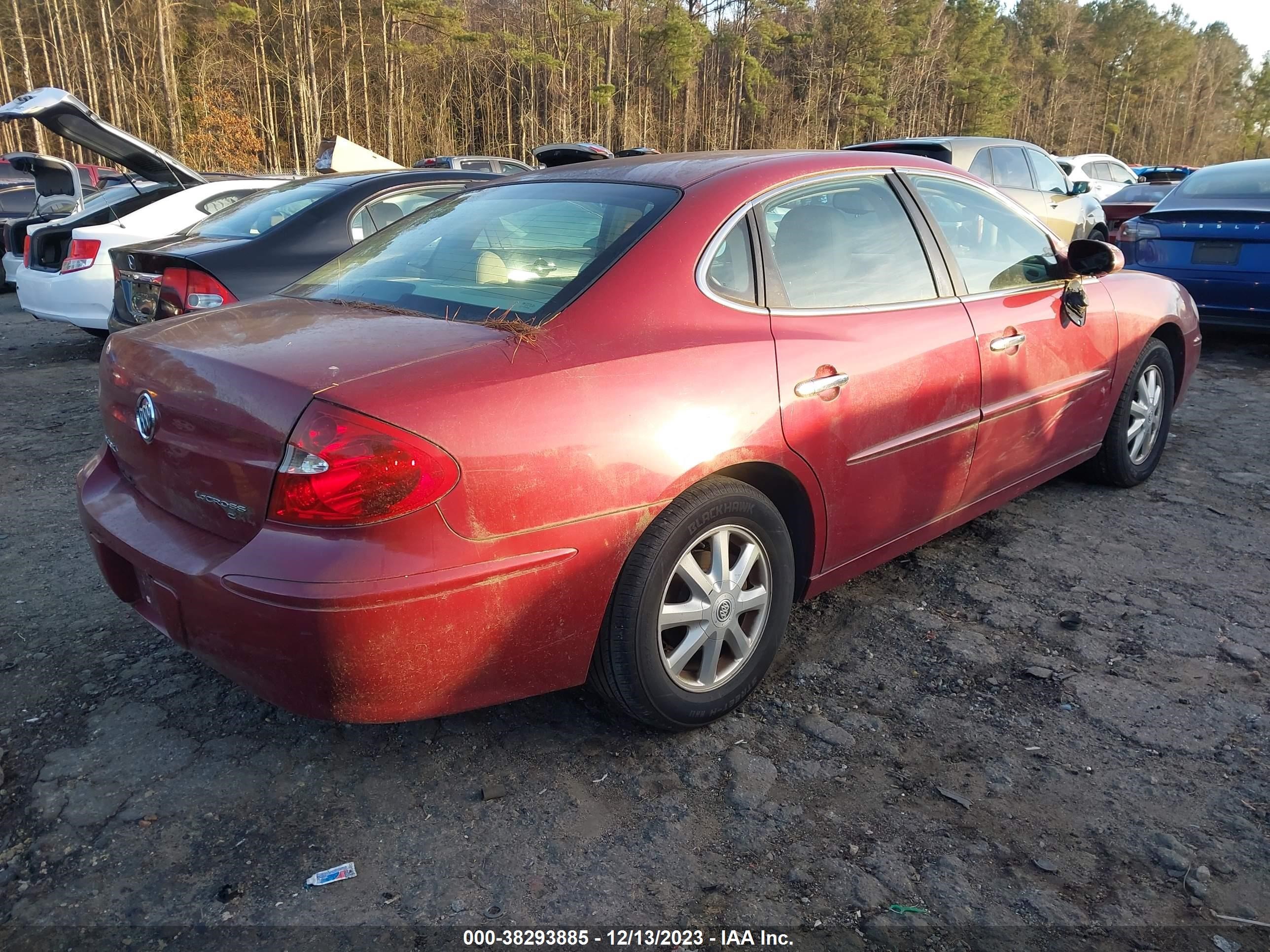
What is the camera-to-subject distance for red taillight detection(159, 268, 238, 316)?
4.91 metres

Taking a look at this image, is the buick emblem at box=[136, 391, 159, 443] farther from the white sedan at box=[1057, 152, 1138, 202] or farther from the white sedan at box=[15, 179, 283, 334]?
the white sedan at box=[1057, 152, 1138, 202]

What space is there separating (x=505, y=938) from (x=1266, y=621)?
9.18ft

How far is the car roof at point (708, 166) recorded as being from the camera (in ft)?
9.11

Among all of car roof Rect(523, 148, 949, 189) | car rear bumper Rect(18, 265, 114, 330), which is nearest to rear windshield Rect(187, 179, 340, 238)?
car rear bumper Rect(18, 265, 114, 330)

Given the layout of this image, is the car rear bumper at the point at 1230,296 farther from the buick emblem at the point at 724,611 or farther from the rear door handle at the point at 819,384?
the buick emblem at the point at 724,611

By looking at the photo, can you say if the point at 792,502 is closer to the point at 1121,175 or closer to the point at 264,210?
the point at 264,210

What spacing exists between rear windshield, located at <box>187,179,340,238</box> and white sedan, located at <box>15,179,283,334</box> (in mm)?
1393

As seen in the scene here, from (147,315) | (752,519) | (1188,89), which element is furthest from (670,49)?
(1188,89)

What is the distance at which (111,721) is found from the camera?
2.59 m

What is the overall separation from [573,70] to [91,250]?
99.3 feet

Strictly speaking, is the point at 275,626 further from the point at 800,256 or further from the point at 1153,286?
the point at 1153,286

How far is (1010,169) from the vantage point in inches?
416

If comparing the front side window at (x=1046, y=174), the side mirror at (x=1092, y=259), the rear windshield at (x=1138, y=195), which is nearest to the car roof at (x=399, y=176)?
the side mirror at (x=1092, y=259)

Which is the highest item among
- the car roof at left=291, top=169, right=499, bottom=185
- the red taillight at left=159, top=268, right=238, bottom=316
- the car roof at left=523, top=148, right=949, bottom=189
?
the car roof at left=523, top=148, right=949, bottom=189
